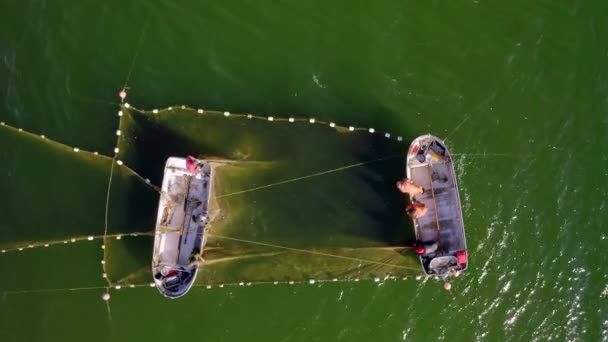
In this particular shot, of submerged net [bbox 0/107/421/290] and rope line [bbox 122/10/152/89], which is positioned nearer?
submerged net [bbox 0/107/421/290]

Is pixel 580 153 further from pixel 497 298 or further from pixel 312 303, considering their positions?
pixel 312 303

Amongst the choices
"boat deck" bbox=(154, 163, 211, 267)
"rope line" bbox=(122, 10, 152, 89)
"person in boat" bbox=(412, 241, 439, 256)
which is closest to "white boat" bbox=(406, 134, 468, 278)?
"person in boat" bbox=(412, 241, 439, 256)

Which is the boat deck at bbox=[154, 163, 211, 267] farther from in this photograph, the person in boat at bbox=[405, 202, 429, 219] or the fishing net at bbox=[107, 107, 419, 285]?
the person in boat at bbox=[405, 202, 429, 219]

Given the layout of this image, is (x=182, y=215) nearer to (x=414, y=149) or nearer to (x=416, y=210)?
(x=416, y=210)

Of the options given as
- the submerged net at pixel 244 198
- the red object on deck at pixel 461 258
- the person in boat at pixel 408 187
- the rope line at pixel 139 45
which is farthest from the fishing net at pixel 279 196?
the red object on deck at pixel 461 258

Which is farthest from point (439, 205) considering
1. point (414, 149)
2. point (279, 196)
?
point (279, 196)

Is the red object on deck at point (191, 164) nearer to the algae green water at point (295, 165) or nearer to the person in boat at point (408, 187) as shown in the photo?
the algae green water at point (295, 165)

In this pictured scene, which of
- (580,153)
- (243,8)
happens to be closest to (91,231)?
(243,8)
